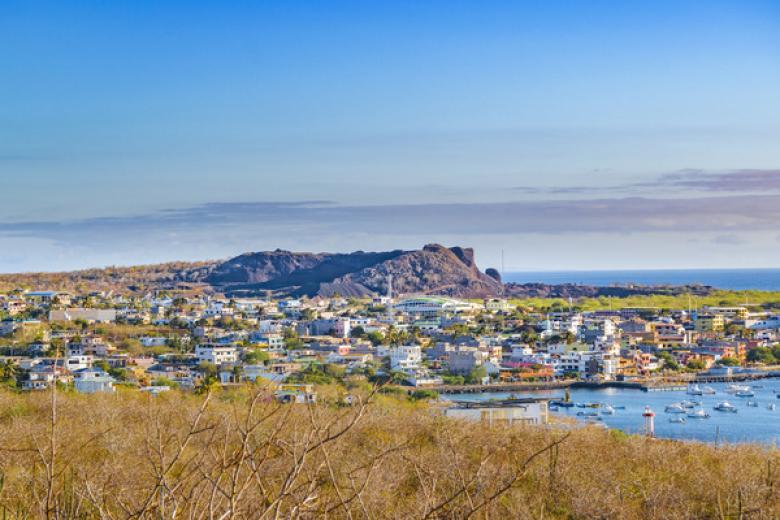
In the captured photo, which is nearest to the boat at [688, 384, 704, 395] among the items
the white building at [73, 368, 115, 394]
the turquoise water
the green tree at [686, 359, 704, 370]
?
the turquoise water

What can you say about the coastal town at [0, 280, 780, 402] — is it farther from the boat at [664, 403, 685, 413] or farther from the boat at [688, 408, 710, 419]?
the boat at [688, 408, 710, 419]

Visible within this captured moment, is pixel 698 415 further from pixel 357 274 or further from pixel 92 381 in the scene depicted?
pixel 357 274

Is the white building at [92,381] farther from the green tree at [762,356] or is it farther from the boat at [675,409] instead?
the green tree at [762,356]

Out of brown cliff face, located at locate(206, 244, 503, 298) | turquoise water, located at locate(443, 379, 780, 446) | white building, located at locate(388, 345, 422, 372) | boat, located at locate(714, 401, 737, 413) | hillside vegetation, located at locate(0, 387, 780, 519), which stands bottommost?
turquoise water, located at locate(443, 379, 780, 446)

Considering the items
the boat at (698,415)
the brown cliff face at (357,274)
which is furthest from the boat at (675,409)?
the brown cliff face at (357,274)

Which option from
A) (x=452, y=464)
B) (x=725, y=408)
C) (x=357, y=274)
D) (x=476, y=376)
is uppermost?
(x=357, y=274)

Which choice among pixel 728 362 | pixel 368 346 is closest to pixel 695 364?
pixel 728 362
